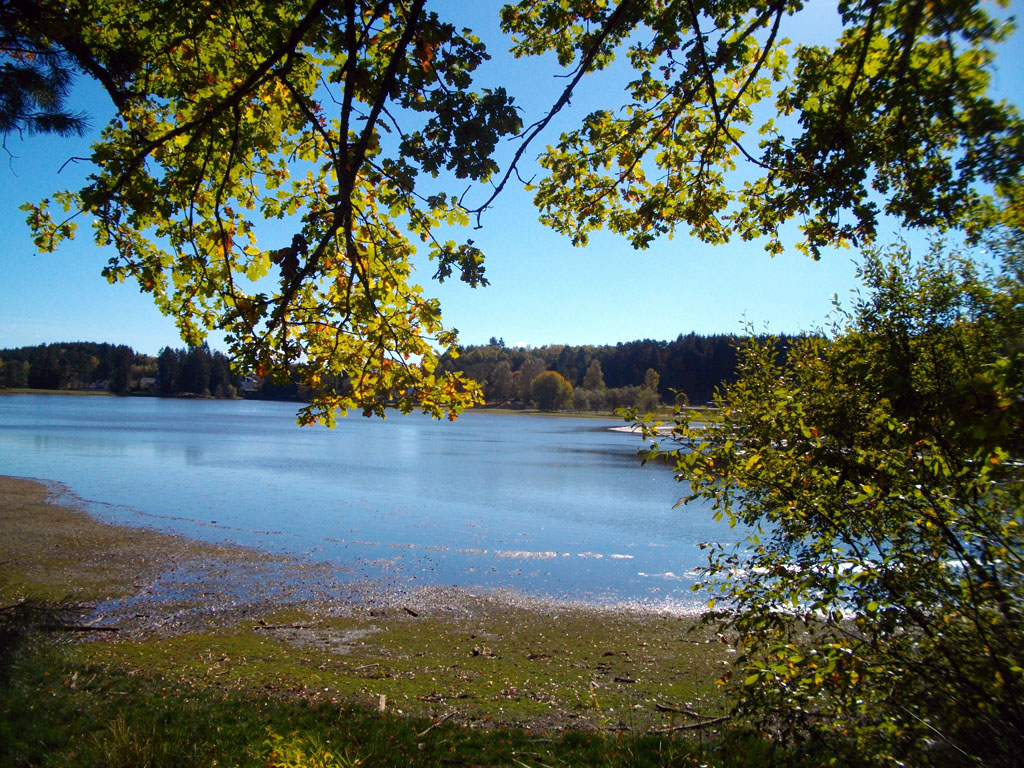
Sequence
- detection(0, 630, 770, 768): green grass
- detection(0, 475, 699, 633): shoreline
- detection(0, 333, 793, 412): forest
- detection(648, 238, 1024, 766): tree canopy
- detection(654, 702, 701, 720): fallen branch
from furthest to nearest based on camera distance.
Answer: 1. detection(0, 333, 793, 412): forest
2. detection(0, 475, 699, 633): shoreline
3. detection(654, 702, 701, 720): fallen branch
4. detection(0, 630, 770, 768): green grass
5. detection(648, 238, 1024, 766): tree canopy

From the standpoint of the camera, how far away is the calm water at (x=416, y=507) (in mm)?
16719

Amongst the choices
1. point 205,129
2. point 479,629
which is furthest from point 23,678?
point 479,629

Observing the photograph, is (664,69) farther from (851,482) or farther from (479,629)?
(479,629)

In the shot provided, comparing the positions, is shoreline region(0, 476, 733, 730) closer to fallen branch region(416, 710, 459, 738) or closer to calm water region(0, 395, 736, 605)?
fallen branch region(416, 710, 459, 738)

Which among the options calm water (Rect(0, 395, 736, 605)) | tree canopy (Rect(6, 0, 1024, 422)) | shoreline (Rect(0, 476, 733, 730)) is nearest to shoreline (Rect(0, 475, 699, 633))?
shoreline (Rect(0, 476, 733, 730))

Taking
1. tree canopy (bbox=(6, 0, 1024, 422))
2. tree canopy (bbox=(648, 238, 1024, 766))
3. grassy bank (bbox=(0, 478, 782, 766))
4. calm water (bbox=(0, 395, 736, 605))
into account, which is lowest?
calm water (bbox=(0, 395, 736, 605))

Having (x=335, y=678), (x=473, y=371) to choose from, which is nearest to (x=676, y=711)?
(x=335, y=678)

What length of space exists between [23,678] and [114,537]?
55.2 feet

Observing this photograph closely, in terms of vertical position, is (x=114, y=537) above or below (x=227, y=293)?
below

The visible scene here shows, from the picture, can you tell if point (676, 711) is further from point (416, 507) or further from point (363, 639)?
point (416, 507)

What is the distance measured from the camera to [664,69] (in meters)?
5.27

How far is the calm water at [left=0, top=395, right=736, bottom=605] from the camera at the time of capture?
16.7 meters

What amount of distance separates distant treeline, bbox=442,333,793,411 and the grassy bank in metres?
71.0

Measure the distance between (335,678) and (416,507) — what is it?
1571 centimetres
